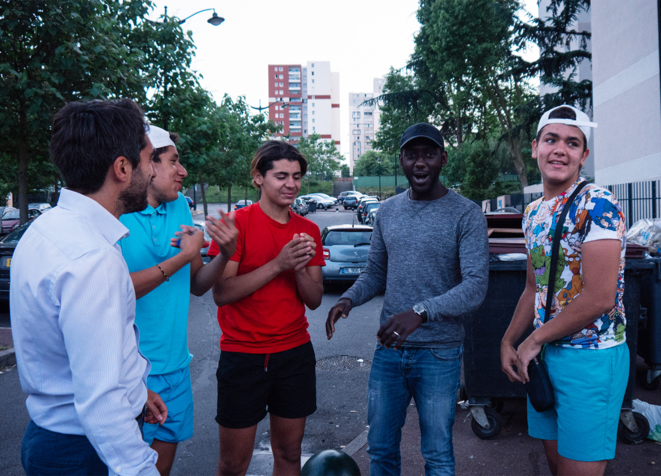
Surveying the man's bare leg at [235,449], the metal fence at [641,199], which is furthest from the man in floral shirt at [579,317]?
the metal fence at [641,199]

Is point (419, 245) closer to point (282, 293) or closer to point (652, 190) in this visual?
point (282, 293)

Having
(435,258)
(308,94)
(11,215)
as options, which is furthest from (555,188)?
(308,94)

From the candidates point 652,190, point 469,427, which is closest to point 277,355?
point 469,427

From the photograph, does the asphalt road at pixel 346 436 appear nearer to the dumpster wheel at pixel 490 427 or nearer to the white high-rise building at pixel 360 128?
the dumpster wheel at pixel 490 427

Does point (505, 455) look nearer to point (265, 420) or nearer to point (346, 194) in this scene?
point (265, 420)

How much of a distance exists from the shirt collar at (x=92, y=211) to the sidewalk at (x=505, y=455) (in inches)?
110

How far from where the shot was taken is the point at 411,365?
2.54m

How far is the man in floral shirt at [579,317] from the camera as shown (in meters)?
2.02

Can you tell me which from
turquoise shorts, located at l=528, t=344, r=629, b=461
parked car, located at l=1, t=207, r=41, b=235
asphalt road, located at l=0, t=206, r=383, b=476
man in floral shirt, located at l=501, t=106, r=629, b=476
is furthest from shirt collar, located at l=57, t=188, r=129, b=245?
parked car, located at l=1, t=207, r=41, b=235

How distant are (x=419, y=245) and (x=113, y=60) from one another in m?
9.40

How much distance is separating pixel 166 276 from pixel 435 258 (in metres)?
1.29

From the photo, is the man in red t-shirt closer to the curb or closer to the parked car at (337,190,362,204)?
the curb

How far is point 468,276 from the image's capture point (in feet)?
7.77

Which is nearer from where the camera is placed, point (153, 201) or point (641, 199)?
point (153, 201)
